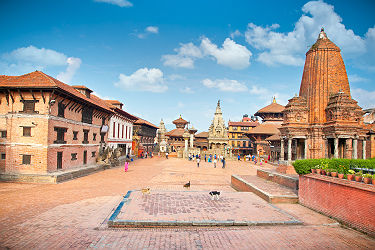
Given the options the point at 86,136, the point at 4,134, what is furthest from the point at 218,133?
the point at 4,134

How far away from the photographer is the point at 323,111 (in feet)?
70.6

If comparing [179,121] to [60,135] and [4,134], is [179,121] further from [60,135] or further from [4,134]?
[4,134]

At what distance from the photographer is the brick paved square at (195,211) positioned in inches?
356

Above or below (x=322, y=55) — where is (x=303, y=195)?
below

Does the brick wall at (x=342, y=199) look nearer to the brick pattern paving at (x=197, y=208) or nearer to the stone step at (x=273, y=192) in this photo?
the stone step at (x=273, y=192)

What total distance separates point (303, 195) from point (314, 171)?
156cm

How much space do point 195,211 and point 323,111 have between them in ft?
58.5

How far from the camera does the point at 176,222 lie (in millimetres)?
8953

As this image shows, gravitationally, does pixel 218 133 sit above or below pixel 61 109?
below

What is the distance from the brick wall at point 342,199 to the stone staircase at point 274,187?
105 centimetres

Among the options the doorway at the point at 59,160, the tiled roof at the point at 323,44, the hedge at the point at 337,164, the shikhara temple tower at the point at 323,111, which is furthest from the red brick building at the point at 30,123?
the tiled roof at the point at 323,44

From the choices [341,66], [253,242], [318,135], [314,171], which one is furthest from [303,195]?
[341,66]

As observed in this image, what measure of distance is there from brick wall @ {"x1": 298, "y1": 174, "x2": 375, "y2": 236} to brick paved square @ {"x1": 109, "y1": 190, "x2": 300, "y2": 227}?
2.07 m

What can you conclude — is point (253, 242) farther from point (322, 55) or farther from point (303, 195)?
point (322, 55)
